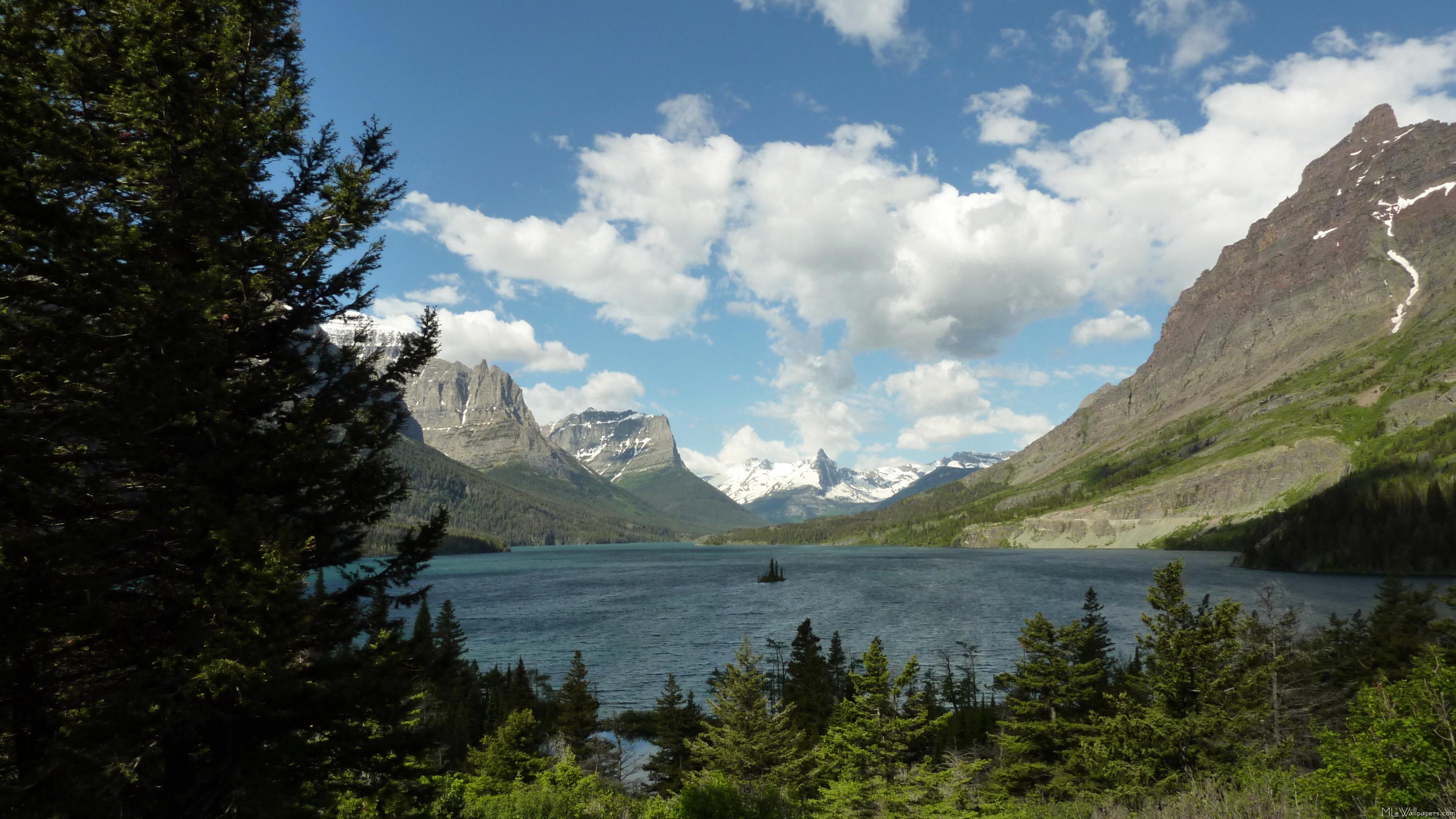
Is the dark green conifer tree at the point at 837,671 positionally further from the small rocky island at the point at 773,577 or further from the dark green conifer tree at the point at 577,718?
the small rocky island at the point at 773,577

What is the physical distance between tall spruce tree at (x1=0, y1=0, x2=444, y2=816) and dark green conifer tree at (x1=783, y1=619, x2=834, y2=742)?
130 ft

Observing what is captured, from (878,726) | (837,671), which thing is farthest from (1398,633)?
(837,671)

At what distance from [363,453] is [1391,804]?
2295 centimetres

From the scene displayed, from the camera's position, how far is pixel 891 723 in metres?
29.5

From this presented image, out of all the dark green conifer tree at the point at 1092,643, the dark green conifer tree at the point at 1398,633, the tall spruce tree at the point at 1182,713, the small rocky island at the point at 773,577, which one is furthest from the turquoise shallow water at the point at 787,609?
the tall spruce tree at the point at 1182,713

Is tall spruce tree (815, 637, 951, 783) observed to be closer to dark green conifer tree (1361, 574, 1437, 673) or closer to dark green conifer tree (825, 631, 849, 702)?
dark green conifer tree (1361, 574, 1437, 673)

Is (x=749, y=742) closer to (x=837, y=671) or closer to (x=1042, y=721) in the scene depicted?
(x=1042, y=721)

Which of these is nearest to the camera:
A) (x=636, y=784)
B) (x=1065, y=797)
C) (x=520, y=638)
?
(x=1065, y=797)

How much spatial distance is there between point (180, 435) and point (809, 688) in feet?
170

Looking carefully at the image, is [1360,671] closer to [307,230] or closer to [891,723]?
[891,723]

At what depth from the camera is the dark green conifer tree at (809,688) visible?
49.8 metres

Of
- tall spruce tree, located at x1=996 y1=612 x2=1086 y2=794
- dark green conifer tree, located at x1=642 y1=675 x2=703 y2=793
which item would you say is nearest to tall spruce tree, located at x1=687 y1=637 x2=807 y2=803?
dark green conifer tree, located at x1=642 y1=675 x2=703 y2=793

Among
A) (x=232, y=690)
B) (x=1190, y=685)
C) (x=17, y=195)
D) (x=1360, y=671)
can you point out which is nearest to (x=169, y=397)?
(x=17, y=195)

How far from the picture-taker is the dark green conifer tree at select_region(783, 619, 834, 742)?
4978cm
